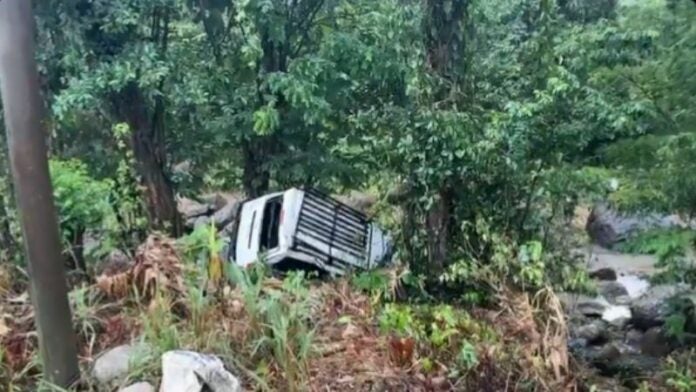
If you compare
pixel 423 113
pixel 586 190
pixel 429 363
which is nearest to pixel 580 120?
pixel 586 190

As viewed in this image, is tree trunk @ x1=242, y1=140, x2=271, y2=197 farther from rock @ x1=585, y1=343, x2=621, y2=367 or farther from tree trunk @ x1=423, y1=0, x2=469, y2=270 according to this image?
rock @ x1=585, y1=343, x2=621, y2=367

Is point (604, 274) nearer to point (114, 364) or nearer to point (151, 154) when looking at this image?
point (151, 154)

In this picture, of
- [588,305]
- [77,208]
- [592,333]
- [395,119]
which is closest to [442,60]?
[395,119]

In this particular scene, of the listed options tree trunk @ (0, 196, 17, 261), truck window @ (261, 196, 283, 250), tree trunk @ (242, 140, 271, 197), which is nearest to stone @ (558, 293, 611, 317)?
truck window @ (261, 196, 283, 250)

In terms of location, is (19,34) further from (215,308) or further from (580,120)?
(580,120)

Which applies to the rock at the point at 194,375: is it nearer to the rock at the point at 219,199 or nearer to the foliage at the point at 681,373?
the foliage at the point at 681,373

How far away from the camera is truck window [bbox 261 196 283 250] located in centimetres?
686

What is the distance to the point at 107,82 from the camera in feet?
21.2

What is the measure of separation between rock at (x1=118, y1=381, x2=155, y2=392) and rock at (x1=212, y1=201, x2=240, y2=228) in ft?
18.8

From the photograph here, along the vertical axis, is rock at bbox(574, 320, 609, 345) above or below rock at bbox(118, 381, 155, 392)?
below

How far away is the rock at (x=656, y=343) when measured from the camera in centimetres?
583

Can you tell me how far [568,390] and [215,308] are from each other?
6.45 feet

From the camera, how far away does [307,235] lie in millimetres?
6785

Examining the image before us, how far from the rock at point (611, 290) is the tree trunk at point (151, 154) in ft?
14.3
